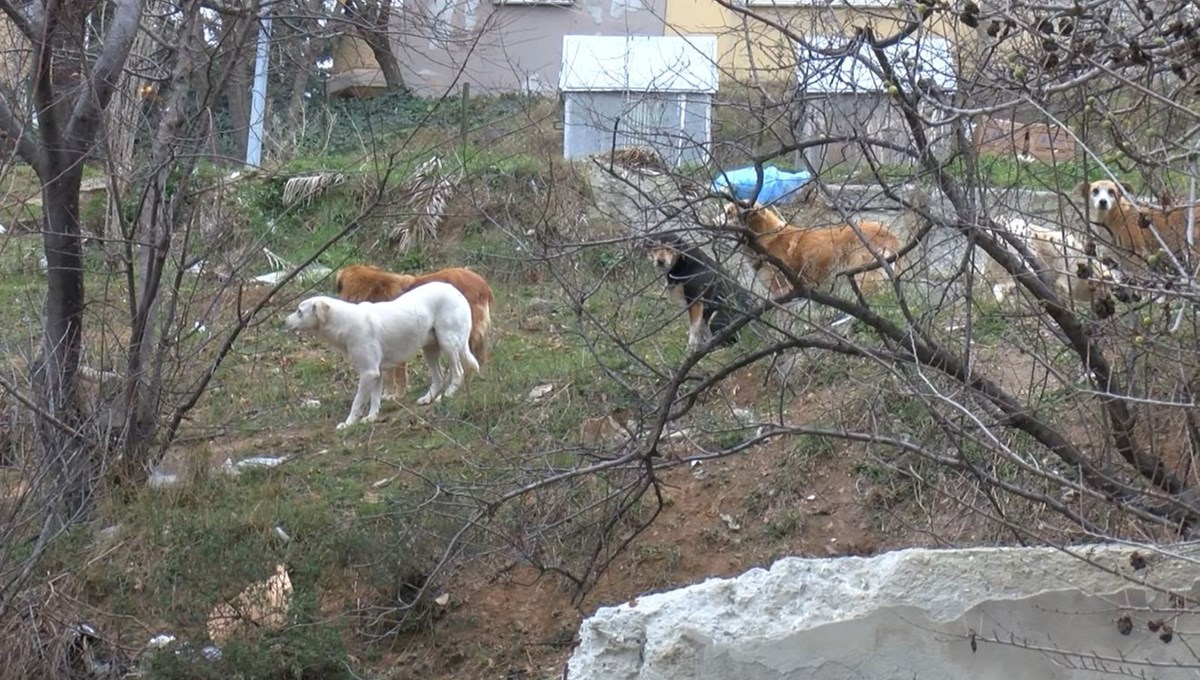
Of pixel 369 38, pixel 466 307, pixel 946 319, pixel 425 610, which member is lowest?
pixel 425 610

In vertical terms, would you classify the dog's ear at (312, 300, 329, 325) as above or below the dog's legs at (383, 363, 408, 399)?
above

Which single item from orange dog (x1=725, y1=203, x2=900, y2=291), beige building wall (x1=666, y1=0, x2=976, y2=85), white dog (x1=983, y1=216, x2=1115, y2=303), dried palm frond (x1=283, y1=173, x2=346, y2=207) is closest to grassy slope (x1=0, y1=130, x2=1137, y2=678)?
white dog (x1=983, y1=216, x2=1115, y2=303)

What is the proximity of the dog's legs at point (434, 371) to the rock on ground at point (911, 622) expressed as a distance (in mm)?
6077

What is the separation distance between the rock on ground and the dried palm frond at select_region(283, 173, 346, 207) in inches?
450

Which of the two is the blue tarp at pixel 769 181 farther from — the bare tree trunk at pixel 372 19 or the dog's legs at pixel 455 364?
the dog's legs at pixel 455 364

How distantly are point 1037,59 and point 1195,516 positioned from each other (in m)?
1.51

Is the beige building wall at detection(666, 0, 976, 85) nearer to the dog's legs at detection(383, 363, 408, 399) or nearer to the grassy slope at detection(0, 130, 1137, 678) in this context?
the grassy slope at detection(0, 130, 1137, 678)

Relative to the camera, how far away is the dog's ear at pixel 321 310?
10.5 metres

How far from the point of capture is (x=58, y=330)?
8094 millimetres

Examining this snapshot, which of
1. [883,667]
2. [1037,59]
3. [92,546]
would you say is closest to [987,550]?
[883,667]

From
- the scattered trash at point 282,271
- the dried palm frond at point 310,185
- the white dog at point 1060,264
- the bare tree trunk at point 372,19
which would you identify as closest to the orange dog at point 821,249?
the white dog at point 1060,264

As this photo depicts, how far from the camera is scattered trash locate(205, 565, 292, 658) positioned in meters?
7.50

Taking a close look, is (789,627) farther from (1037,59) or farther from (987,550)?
(1037,59)

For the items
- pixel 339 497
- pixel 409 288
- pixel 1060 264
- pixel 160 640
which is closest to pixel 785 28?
pixel 1060 264
